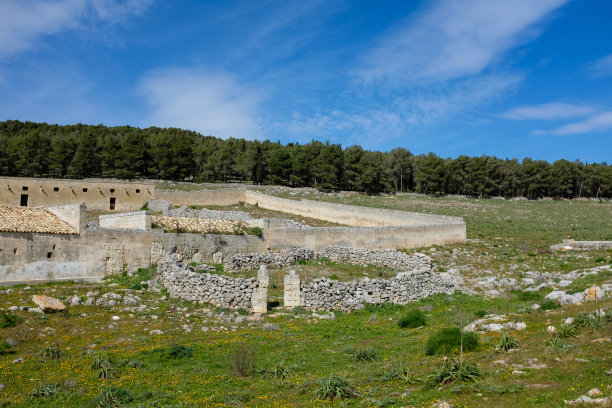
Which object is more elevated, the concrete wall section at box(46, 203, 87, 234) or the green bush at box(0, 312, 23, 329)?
the concrete wall section at box(46, 203, 87, 234)

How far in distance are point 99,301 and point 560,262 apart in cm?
2477

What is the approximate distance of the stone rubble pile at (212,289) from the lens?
19312 mm

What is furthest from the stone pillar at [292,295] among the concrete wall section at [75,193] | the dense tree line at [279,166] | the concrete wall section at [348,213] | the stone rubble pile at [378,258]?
the dense tree line at [279,166]

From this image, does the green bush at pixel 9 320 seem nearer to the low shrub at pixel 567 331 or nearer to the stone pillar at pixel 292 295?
the stone pillar at pixel 292 295

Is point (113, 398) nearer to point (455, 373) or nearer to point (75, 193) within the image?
point (455, 373)

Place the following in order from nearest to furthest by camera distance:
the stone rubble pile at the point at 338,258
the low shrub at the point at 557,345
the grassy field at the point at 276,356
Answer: the grassy field at the point at 276,356 → the low shrub at the point at 557,345 → the stone rubble pile at the point at 338,258

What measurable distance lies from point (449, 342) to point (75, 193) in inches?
1607

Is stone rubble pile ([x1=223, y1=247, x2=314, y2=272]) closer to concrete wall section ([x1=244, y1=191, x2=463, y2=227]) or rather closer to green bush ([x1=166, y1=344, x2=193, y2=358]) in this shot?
green bush ([x1=166, y1=344, x2=193, y2=358])

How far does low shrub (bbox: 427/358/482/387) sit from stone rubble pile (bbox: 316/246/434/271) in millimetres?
16312

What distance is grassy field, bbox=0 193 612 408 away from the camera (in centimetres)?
951

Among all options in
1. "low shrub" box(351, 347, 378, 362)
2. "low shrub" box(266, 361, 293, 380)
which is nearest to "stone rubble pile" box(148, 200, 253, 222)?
"low shrub" box(351, 347, 378, 362)

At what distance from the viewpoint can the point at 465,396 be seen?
8.95 m

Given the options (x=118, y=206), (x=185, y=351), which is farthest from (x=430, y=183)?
(x=185, y=351)

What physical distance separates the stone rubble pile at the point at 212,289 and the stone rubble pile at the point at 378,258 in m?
9.11
